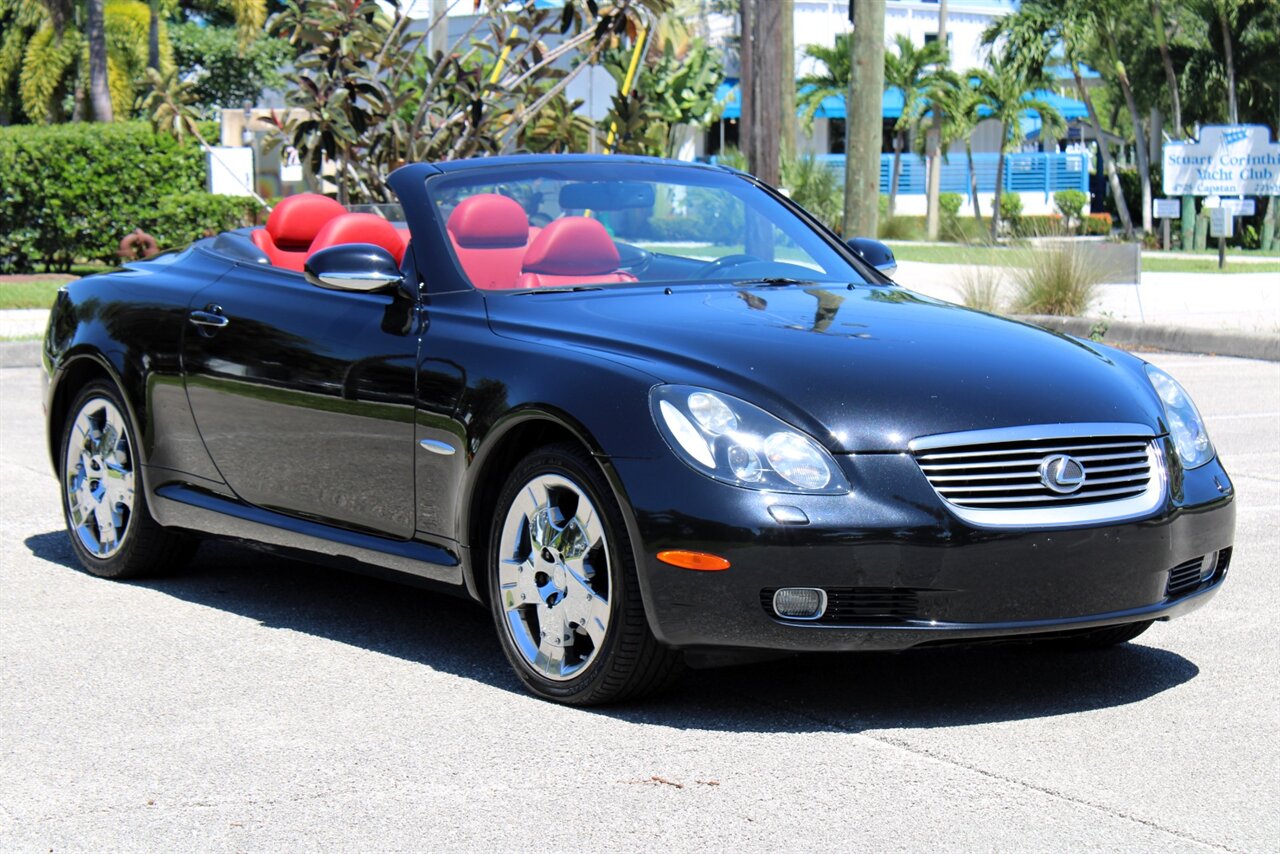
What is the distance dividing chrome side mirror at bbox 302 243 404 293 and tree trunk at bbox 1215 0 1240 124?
31.6m

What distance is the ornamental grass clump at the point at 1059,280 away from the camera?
17203 mm

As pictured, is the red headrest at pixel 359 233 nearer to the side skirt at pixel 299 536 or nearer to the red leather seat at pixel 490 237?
the red leather seat at pixel 490 237

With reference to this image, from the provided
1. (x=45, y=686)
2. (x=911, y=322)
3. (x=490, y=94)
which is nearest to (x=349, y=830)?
(x=45, y=686)

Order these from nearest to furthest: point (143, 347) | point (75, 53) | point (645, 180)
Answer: point (645, 180), point (143, 347), point (75, 53)

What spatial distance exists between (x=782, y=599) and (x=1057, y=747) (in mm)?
756

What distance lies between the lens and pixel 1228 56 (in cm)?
3550

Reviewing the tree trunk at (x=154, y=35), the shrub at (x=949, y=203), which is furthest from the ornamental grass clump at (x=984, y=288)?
the tree trunk at (x=154, y=35)

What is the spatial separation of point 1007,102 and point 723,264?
40123mm

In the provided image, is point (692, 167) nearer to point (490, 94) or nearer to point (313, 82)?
point (313, 82)

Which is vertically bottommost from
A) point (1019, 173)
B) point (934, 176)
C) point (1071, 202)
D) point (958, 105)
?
point (1071, 202)

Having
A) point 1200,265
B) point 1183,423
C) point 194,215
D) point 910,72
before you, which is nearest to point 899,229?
point 910,72

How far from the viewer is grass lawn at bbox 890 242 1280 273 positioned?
60.0ft

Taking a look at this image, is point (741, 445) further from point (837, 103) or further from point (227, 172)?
point (837, 103)

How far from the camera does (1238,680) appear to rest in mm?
5309
